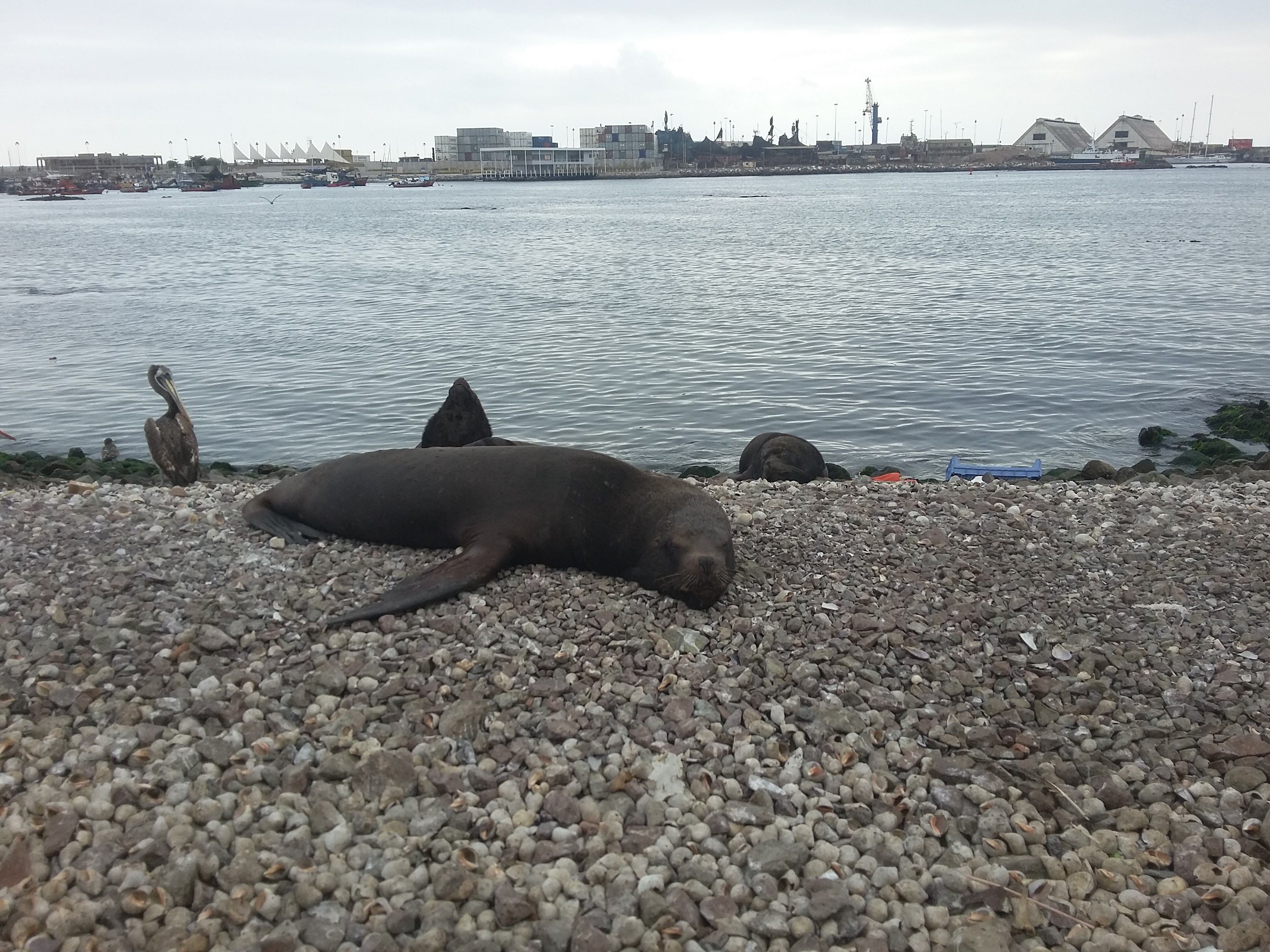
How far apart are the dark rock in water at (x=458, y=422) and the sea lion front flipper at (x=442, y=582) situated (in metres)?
4.09

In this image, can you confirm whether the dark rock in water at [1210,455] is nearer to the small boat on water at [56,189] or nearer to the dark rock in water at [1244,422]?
the dark rock in water at [1244,422]

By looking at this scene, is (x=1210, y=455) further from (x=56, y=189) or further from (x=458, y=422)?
(x=56, y=189)

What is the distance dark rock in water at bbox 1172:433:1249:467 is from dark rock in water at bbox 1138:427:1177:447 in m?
0.48

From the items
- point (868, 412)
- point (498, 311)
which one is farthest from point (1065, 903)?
point (498, 311)

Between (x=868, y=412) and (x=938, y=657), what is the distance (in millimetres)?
12308

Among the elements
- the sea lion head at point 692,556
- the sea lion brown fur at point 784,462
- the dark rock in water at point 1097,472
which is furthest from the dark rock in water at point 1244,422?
the sea lion head at point 692,556

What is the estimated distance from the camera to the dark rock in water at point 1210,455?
14.1m

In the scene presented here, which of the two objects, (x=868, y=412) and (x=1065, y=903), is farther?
(x=868, y=412)

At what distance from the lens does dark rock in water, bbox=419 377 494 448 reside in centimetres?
1079

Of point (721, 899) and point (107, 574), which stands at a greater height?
point (107, 574)

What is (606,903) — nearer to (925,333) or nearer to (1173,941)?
(1173,941)

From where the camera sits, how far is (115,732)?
4645 millimetres

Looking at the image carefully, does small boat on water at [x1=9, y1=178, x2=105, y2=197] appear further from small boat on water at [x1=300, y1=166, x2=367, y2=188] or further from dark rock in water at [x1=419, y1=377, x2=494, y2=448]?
dark rock in water at [x1=419, y1=377, x2=494, y2=448]

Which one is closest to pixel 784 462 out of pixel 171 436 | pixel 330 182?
pixel 171 436
